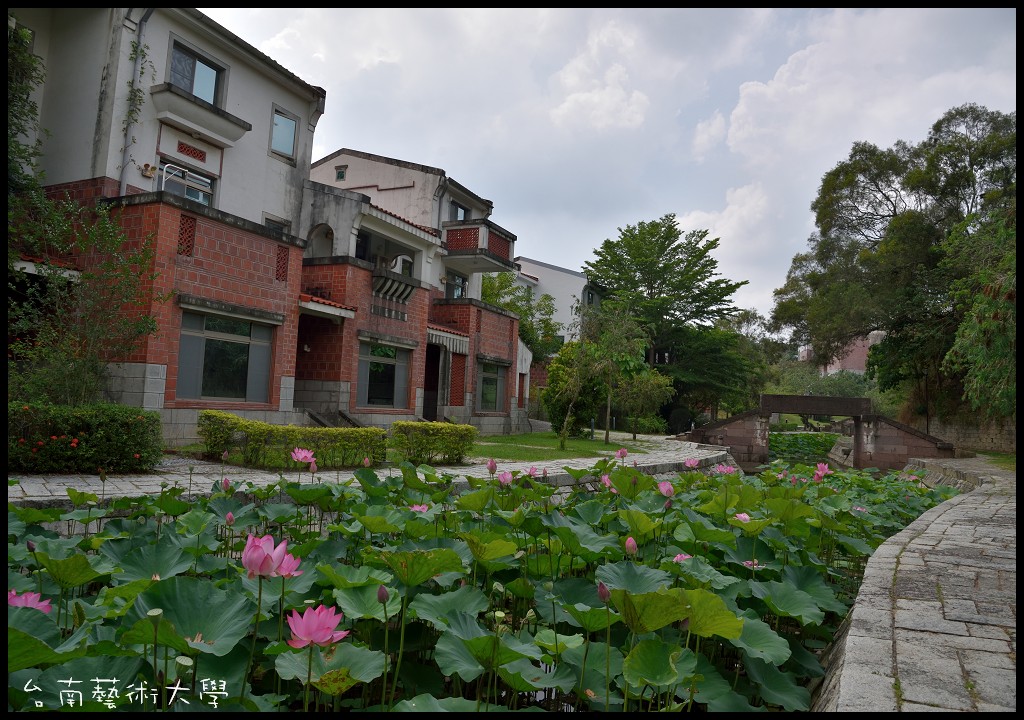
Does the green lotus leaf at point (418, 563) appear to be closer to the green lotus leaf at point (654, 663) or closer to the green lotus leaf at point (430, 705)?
the green lotus leaf at point (430, 705)

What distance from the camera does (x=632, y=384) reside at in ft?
78.2

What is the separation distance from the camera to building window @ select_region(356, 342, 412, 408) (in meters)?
15.2

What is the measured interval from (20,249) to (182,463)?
4.60 metres

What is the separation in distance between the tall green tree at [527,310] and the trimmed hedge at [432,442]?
17.6 m

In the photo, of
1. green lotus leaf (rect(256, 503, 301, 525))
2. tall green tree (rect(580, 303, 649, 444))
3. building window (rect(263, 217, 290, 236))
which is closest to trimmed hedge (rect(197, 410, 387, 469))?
green lotus leaf (rect(256, 503, 301, 525))

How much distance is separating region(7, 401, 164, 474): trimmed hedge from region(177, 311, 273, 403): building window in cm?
355

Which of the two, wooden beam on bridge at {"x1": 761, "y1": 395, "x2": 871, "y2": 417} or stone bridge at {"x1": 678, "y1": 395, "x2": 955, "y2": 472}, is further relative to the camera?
wooden beam on bridge at {"x1": 761, "y1": 395, "x2": 871, "y2": 417}

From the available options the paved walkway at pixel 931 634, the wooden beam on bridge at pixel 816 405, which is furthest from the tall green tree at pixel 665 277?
the paved walkway at pixel 931 634

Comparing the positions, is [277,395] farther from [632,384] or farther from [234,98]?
[632,384]

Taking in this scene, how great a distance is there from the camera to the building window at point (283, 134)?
15.0 m

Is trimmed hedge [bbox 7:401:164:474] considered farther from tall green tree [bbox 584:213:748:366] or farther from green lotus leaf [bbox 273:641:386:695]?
tall green tree [bbox 584:213:748:366]

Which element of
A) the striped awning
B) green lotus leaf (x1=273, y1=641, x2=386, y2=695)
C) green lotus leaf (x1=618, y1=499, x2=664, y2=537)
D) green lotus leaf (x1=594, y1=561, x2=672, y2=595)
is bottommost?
green lotus leaf (x1=273, y1=641, x2=386, y2=695)

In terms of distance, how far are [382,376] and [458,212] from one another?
8.73m

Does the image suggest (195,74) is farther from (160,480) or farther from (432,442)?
(160,480)
